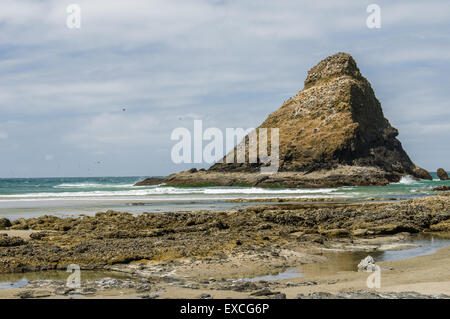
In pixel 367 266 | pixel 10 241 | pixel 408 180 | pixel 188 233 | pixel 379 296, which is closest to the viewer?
pixel 379 296

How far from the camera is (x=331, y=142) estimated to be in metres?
70.4

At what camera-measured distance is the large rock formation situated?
6644 cm

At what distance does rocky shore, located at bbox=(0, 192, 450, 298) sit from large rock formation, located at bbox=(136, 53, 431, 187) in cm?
4324

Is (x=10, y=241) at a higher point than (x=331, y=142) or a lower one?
lower

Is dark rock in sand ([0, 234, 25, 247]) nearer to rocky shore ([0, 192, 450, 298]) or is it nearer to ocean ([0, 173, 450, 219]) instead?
rocky shore ([0, 192, 450, 298])

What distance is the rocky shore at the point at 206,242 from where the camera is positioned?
1098 centimetres

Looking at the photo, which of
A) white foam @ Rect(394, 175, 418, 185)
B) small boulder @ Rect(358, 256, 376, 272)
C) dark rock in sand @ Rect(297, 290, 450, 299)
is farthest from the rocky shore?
white foam @ Rect(394, 175, 418, 185)

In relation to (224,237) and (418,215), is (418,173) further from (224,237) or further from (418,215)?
(224,237)

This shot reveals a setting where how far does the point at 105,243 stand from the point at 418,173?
74.8m

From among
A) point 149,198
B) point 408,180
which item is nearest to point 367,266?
point 149,198

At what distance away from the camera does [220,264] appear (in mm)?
11414

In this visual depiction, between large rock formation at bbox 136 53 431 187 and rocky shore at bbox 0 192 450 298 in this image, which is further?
large rock formation at bbox 136 53 431 187

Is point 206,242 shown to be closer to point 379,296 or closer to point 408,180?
point 379,296

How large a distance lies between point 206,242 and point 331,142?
5915 centimetres
